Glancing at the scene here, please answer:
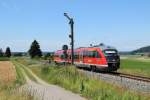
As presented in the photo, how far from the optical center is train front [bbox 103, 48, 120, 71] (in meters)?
39.7

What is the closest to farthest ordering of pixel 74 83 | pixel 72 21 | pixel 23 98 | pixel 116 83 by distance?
pixel 23 98 < pixel 116 83 < pixel 74 83 < pixel 72 21

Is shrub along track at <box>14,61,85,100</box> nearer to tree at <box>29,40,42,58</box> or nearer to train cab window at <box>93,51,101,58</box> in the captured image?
train cab window at <box>93,51,101,58</box>

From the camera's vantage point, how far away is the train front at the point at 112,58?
3968 cm

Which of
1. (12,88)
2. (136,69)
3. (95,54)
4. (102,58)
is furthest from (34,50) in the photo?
(12,88)

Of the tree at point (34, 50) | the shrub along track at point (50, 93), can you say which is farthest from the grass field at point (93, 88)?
the tree at point (34, 50)

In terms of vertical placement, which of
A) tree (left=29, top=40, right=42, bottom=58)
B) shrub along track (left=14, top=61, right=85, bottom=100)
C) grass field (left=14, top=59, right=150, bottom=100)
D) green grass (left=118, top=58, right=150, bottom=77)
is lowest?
shrub along track (left=14, top=61, right=85, bottom=100)

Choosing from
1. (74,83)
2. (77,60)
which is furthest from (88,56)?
(74,83)

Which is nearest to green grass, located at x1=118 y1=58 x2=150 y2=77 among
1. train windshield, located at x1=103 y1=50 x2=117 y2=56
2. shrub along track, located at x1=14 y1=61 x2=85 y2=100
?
train windshield, located at x1=103 y1=50 x2=117 y2=56

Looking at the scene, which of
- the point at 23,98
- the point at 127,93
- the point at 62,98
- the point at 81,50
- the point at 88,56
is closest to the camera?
the point at 23,98

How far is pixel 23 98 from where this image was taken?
18062mm

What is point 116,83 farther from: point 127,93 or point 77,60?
point 77,60

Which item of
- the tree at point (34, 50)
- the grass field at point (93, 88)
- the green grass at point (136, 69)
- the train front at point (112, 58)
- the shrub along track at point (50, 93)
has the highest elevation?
the tree at point (34, 50)

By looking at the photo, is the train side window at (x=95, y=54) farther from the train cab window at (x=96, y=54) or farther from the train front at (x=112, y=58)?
the train front at (x=112, y=58)

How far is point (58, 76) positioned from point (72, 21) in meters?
5.66
